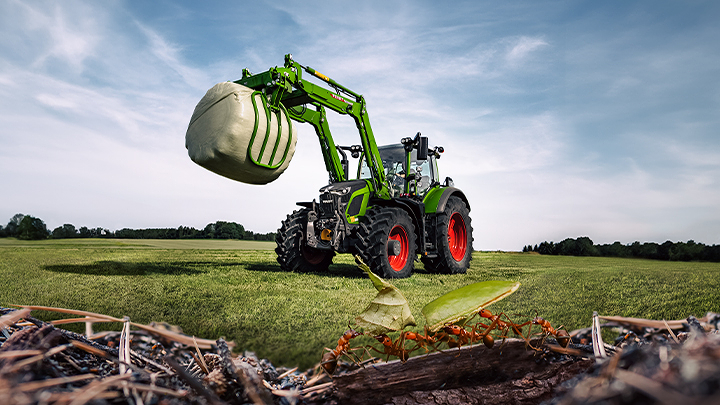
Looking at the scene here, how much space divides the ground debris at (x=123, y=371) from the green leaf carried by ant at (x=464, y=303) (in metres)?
0.27

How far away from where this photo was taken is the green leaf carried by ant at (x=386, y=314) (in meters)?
0.65

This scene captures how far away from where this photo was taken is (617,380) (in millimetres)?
280

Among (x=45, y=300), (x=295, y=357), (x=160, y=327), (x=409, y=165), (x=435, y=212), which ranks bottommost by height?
(x=45, y=300)

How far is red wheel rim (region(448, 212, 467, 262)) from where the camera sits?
24.8 ft

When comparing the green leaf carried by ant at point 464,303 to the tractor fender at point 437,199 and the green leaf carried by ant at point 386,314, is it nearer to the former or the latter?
the green leaf carried by ant at point 386,314

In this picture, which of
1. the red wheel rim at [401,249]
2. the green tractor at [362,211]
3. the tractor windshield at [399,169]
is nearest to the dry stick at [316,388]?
the green tractor at [362,211]

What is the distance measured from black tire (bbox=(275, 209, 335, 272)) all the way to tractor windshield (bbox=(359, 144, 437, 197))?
1.80 m

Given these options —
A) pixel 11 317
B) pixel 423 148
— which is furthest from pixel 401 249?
pixel 11 317

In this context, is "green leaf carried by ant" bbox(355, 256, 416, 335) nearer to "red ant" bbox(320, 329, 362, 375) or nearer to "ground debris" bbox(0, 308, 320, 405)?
"red ant" bbox(320, 329, 362, 375)


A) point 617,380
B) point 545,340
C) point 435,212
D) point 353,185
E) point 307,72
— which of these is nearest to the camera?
point 617,380

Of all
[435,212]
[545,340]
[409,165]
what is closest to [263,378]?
[545,340]

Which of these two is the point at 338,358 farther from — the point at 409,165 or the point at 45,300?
the point at 409,165

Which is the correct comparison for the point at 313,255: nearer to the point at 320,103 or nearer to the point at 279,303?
the point at 320,103

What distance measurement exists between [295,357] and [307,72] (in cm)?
503
